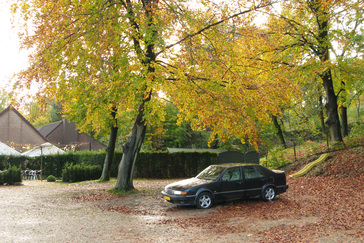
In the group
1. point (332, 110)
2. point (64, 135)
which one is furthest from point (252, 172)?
point (64, 135)

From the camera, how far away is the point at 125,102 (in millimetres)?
13711

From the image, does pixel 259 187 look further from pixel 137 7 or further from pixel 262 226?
pixel 137 7

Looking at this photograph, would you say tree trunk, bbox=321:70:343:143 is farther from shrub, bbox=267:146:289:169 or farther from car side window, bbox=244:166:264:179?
car side window, bbox=244:166:264:179

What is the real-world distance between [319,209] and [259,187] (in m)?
2.31

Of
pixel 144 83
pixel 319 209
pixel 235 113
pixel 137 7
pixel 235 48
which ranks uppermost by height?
pixel 137 7

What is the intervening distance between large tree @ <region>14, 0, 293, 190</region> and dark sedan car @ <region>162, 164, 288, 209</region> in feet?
6.34

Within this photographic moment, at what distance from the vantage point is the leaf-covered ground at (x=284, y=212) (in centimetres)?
726

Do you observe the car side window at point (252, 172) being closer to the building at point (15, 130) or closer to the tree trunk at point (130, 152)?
the tree trunk at point (130, 152)

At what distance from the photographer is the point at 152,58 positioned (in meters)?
15.0

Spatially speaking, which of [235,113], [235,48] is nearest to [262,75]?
[235,48]

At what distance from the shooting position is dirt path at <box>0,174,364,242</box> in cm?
727

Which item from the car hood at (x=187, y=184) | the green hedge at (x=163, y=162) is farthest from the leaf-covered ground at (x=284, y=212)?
the green hedge at (x=163, y=162)

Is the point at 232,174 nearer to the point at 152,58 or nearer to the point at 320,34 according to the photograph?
the point at 152,58

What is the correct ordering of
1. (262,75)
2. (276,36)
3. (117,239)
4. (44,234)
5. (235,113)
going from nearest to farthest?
(117,239)
(44,234)
(235,113)
(262,75)
(276,36)
